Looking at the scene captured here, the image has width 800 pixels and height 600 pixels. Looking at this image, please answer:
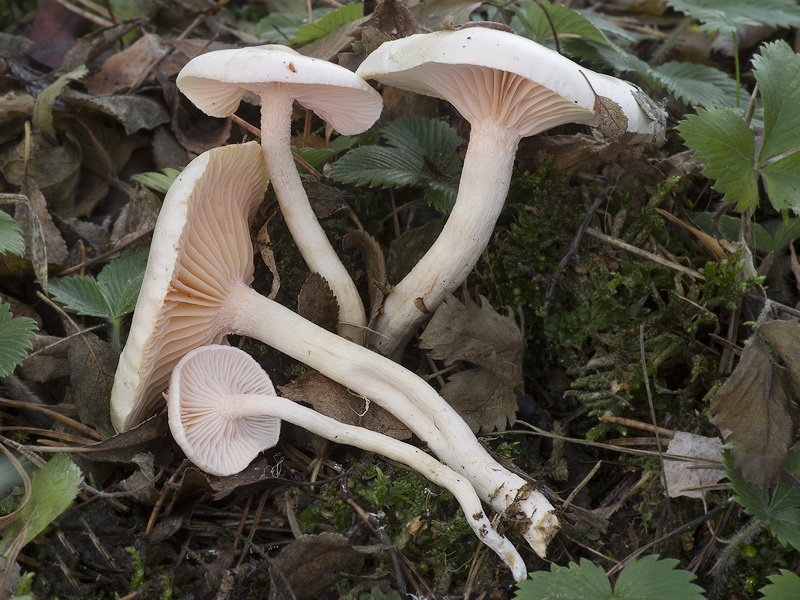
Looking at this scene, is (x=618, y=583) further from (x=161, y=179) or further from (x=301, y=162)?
(x=161, y=179)

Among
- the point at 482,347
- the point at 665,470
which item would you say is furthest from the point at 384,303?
the point at 665,470

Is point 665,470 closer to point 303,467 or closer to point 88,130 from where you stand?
point 303,467

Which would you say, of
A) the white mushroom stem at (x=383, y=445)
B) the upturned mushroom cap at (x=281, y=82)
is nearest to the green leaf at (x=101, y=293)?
the white mushroom stem at (x=383, y=445)

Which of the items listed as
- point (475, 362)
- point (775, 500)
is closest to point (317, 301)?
point (475, 362)

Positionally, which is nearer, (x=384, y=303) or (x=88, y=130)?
(x=384, y=303)

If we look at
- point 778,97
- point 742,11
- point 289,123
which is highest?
point 742,11

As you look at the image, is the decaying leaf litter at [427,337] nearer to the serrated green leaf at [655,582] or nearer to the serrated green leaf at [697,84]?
the serrated green leaf at [697,84]
